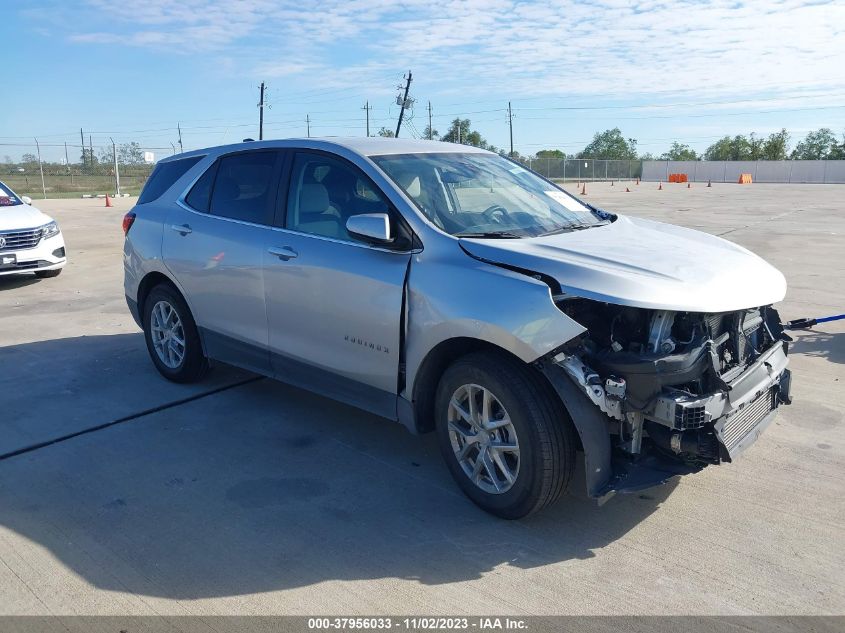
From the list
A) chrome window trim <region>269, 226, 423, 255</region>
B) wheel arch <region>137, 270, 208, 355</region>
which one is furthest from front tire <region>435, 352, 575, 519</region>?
wheel arch <region>137, 270, 208, 355</region>

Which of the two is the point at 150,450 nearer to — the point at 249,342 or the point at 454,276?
the point at 249,342

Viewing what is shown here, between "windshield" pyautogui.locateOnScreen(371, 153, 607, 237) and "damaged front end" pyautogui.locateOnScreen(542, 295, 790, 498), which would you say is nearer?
"damaged front end" pyautogui.locateOnScreen(542, 295, 790, 498)

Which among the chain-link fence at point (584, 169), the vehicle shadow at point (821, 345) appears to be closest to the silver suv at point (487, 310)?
the vehicle shadow at point (821, 345)

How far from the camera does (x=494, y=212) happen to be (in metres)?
4.32

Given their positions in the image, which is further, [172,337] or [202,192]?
[172,337]

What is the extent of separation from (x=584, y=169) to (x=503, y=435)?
64.4 meters

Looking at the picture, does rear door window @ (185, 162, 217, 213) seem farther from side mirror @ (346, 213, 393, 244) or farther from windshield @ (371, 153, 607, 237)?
side mirror @ (346, 213, 393, 244)

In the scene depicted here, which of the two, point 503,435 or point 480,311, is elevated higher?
point 480,311

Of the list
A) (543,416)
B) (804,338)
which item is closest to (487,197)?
(543,416)

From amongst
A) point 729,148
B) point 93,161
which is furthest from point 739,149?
point 93,161

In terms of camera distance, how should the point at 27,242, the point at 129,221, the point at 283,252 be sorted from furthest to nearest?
the point at 27,242 → the point at 129,221 → the point at 283,252

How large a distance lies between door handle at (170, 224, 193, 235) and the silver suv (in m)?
0.01

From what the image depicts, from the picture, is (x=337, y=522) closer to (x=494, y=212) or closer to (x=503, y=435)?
(x=503, y=435)

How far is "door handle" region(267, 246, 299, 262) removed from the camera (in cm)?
453
